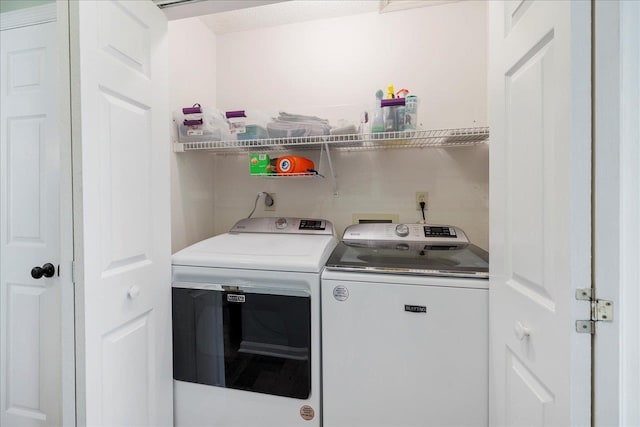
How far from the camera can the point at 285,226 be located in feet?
6.09

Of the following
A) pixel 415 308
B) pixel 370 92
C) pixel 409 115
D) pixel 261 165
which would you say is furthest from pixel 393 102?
pixel 415 308

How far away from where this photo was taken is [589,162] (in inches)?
24.3

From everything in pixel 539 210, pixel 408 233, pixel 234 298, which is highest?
pixel 539 210

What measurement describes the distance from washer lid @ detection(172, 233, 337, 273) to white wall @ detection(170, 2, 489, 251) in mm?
355

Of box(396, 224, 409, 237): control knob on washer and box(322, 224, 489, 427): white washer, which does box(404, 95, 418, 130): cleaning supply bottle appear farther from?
box(322, 224, 489, 427): white washer

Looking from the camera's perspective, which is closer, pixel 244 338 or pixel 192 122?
pixel 244 338

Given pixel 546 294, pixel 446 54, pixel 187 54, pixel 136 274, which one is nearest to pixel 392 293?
pixel 546 294

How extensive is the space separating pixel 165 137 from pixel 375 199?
1273 millimetres

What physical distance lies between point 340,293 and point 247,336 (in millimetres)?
483

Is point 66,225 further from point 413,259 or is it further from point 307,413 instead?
point 413,259

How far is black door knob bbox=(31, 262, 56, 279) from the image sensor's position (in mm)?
1298

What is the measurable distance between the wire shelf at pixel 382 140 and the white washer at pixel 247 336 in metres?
0.62

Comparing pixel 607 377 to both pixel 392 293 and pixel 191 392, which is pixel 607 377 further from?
pixel 191 392

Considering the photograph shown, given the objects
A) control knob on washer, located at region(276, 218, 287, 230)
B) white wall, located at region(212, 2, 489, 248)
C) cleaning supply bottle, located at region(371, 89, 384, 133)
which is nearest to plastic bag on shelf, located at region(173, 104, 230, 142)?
white wall, located at region(212, 2, 489, 248)
